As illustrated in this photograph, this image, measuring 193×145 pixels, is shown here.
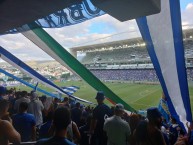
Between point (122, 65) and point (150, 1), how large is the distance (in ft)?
181

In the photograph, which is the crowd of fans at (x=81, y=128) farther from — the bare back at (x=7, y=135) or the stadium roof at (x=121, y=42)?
the stadium roof at (x=121, y=42)

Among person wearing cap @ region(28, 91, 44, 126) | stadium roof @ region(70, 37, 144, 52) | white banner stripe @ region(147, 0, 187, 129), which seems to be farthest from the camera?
stadium roof @ region(70, 37, 144, 52)

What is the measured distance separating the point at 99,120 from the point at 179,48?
5.81ft

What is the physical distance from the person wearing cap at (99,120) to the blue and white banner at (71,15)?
1.52m

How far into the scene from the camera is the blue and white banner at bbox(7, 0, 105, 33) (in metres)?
2.30

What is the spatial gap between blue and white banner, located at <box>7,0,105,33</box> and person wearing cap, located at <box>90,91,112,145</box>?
152 cm

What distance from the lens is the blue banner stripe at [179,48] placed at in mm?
2777

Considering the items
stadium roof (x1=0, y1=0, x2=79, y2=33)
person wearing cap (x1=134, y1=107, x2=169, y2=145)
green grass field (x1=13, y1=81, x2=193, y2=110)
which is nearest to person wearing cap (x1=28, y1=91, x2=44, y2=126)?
stadium roof (x1=0, y1=0, x2=79, y2=33)

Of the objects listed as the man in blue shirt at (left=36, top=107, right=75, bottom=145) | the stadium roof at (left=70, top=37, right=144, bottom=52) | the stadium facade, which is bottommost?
the man in blue shirt at (left=36, top=107, right=75, bottom=145)

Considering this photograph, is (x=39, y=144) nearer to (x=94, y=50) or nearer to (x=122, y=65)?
(x=122, y=65)

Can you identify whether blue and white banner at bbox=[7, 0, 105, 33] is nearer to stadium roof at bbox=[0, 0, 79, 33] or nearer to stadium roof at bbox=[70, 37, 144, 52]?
stadium roof at bbox=[0, 0, 79, 33]

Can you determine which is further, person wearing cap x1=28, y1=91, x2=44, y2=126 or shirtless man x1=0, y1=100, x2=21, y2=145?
person wearing cap x1=28, y1=91, x2=44, y2=126

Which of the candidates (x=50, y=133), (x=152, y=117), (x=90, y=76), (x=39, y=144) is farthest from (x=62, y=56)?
(x=39, y=144)

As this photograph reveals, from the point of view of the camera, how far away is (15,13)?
199 cm
